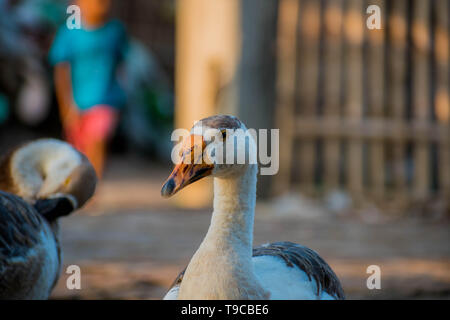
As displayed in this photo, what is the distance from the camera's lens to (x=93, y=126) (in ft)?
24.4

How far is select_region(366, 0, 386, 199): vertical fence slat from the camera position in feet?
26.5

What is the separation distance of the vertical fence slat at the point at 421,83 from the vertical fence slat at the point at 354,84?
691 millimetres

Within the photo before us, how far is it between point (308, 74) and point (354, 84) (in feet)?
2.07

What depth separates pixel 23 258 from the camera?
311cm

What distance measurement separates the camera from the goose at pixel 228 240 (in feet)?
7.83

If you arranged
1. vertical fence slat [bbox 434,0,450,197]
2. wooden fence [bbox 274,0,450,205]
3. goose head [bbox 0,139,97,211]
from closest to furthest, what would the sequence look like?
goose head [bbox 0,139,97,211] < vertical fence slat [bbox 434,0,450,197] < wooden fence [bbox 274,0,450,205]

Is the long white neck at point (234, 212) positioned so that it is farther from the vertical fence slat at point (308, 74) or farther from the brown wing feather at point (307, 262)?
the vertical fence slat at point (308, 74)

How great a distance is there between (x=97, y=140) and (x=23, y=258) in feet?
14.4

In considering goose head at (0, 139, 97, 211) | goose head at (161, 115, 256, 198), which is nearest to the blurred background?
goose head at (0, 139, 97, 211)

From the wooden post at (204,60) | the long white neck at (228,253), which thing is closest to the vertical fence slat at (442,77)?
the wooden post at (204,60)

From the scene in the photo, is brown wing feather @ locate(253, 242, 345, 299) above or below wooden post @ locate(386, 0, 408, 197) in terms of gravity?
below

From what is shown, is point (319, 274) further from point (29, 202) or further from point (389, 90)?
point (389, 90)

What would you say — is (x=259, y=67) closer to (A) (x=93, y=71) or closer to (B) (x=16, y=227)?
(A) (x=93, y=71)

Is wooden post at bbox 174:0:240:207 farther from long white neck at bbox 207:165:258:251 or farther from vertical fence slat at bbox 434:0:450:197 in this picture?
long white neck at bbox 207:165:258:251
